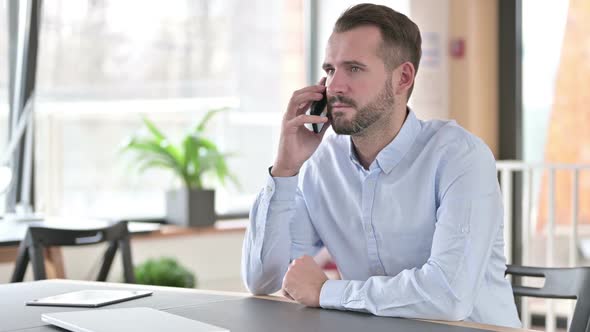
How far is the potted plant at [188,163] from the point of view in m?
4.82

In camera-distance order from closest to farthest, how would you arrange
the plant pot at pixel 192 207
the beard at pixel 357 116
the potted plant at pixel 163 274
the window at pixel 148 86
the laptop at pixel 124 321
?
the laptop at pixel 124 321 < the beard at pixel 357 116 < the potted plant at pixel 163 274 < the window at pixel 148 86 < the plant pot at pixel 192 207

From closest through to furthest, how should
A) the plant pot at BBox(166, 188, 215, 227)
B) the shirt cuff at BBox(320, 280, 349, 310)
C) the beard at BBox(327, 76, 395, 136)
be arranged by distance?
1. the shirt cuff at BBox(320, 280, 349, 310)
2. the beard at BBox(327, 76, 395, 136)
3. the plant pot at BBox(166, 188, 215, 227)

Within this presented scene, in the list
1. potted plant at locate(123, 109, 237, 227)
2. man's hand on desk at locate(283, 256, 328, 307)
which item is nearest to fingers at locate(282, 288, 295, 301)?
man's hand on desk at locate(283, 256, 328, 307)

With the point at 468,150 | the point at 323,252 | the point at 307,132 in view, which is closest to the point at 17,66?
the point at 323,252

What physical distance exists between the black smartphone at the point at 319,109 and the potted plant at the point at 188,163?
2618mm

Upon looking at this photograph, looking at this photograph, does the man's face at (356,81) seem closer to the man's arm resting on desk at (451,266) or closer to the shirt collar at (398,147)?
the shirt collar at (398,147)

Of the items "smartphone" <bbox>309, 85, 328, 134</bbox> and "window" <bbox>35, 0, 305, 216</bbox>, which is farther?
"window" <bbox>35, 0, 305, 216</bbox>

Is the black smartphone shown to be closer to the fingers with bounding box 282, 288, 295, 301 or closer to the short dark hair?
the short dark hair

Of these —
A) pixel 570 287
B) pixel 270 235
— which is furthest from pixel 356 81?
pixel 570 287

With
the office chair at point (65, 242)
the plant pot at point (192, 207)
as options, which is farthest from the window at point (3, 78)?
the office chair at point (65, 242)

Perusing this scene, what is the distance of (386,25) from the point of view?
2.21m

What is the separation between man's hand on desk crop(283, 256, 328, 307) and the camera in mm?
1865

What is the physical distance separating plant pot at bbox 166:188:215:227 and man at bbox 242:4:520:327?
8.67ft

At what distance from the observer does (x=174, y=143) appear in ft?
16.3
